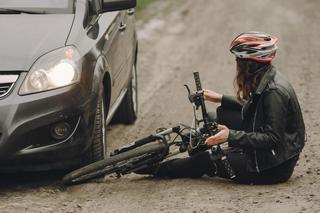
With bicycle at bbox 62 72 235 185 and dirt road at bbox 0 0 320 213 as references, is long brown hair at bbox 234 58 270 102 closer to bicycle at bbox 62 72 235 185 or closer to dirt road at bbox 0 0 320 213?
→ bicycle at bbox 62 72 235 185

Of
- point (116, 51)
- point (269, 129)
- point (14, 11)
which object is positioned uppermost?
point (14, 11)

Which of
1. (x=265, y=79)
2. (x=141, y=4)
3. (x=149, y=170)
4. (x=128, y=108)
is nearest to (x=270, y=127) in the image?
(x=265, y=79)

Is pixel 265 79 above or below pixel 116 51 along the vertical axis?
below

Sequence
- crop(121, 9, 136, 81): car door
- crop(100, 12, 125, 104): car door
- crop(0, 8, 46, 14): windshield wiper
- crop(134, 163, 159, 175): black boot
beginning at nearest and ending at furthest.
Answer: crop(134, 163, 159, 175): black boot < crop(0, 8, 46, 14): windshield wiper < crop(100, 12, 125, 104): car door < crop(121, 9, 136, 81): car door

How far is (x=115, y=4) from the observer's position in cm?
824

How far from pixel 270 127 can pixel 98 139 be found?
54.1 inches

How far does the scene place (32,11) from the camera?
26.3 ft

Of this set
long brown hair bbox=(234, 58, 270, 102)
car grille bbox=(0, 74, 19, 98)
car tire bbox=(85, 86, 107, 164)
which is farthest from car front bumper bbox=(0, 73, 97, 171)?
long brown hair bbox=(234, 58, 270, 102)

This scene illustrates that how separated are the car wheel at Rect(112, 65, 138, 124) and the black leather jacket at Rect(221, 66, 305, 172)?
2.91 metres

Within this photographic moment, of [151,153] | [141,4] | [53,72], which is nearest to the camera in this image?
[53,72]

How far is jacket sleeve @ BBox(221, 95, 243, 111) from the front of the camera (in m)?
7.86

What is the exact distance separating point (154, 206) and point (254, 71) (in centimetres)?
135

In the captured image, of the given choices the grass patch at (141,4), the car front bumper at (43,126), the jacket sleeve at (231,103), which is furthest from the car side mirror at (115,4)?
the grass patch at (141,4)

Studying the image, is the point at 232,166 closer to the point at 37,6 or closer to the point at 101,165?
the point at 101,165
